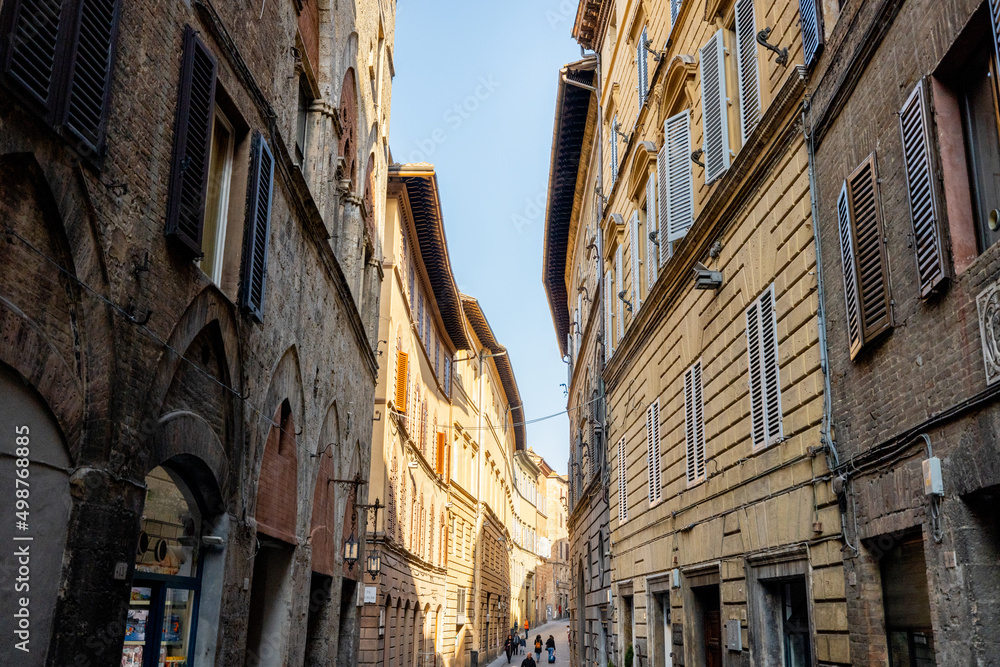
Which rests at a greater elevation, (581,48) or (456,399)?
(581,48)

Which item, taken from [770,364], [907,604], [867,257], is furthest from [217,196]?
[907,604]

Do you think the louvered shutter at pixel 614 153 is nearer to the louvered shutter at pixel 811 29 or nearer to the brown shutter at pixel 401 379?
the brown shutter at pixel 401 379

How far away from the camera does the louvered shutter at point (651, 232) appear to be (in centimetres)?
1552

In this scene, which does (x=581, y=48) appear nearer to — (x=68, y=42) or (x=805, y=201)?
(x=805, y=201)

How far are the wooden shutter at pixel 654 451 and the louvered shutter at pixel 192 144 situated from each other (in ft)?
31.7

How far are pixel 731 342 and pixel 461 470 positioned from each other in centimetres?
3025

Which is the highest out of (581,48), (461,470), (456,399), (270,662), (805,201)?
(581,48)

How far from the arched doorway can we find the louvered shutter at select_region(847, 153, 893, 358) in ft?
18.4

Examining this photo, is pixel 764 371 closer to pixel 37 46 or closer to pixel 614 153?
pixel 37 46

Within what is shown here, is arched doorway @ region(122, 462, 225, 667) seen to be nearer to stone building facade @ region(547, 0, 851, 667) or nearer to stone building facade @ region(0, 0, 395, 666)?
stone building facade @ region(0, 0, 395, 666)

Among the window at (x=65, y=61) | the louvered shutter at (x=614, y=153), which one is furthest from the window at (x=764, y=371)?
the louvered shutter at (x=614, y=153)

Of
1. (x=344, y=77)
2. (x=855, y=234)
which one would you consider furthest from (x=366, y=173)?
(x=855, y=234)

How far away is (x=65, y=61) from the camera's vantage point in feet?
18.6

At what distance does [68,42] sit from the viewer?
5.70 meters
